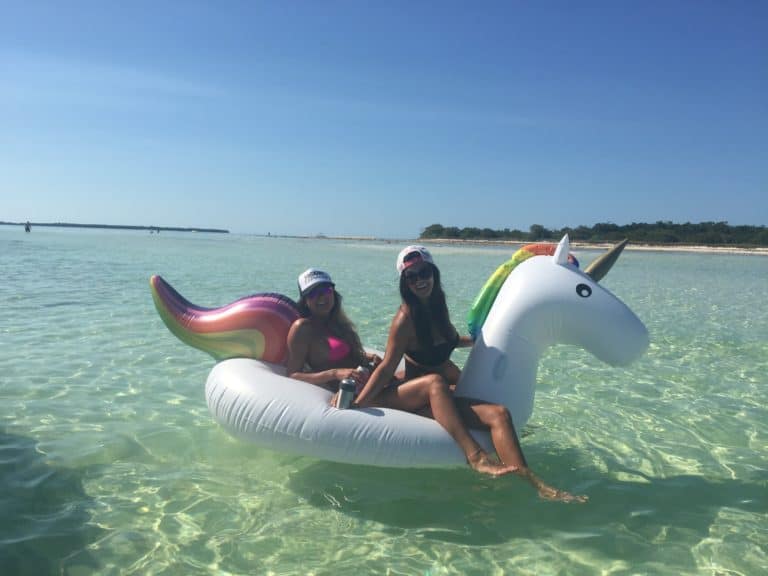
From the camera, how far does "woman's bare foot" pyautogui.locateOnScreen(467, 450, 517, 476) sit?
2868 mm

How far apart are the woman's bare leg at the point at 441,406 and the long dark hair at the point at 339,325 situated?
52cm

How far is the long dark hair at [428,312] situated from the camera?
3.24 meters

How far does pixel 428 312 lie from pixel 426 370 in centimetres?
37

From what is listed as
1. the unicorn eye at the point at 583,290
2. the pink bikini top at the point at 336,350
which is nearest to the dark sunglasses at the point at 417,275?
the pink bikini top at the point at 336,350

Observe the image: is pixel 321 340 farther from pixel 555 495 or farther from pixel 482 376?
pixel 555 495

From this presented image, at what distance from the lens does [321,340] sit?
146 inches

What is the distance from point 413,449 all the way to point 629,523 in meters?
1.12

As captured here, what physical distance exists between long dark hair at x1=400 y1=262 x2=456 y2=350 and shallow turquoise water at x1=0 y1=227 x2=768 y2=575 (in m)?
0.81

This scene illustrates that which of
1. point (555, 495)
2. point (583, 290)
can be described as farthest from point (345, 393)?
point (583, 290)

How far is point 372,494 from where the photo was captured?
3.17 metres

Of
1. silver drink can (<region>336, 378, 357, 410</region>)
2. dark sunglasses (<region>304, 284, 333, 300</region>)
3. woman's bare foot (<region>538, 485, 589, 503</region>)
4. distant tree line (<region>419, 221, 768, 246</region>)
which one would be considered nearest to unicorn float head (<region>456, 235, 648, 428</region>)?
woman's bare foot (<region>538, 485, 589, 503</region>)

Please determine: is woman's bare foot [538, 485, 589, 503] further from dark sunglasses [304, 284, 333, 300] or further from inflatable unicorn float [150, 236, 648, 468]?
dark sunglasses [304, 284, 333, 300]

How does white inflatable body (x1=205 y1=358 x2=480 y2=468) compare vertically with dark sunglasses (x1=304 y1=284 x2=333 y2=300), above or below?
below

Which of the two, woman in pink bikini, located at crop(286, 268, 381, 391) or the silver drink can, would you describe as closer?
the silver drink can
